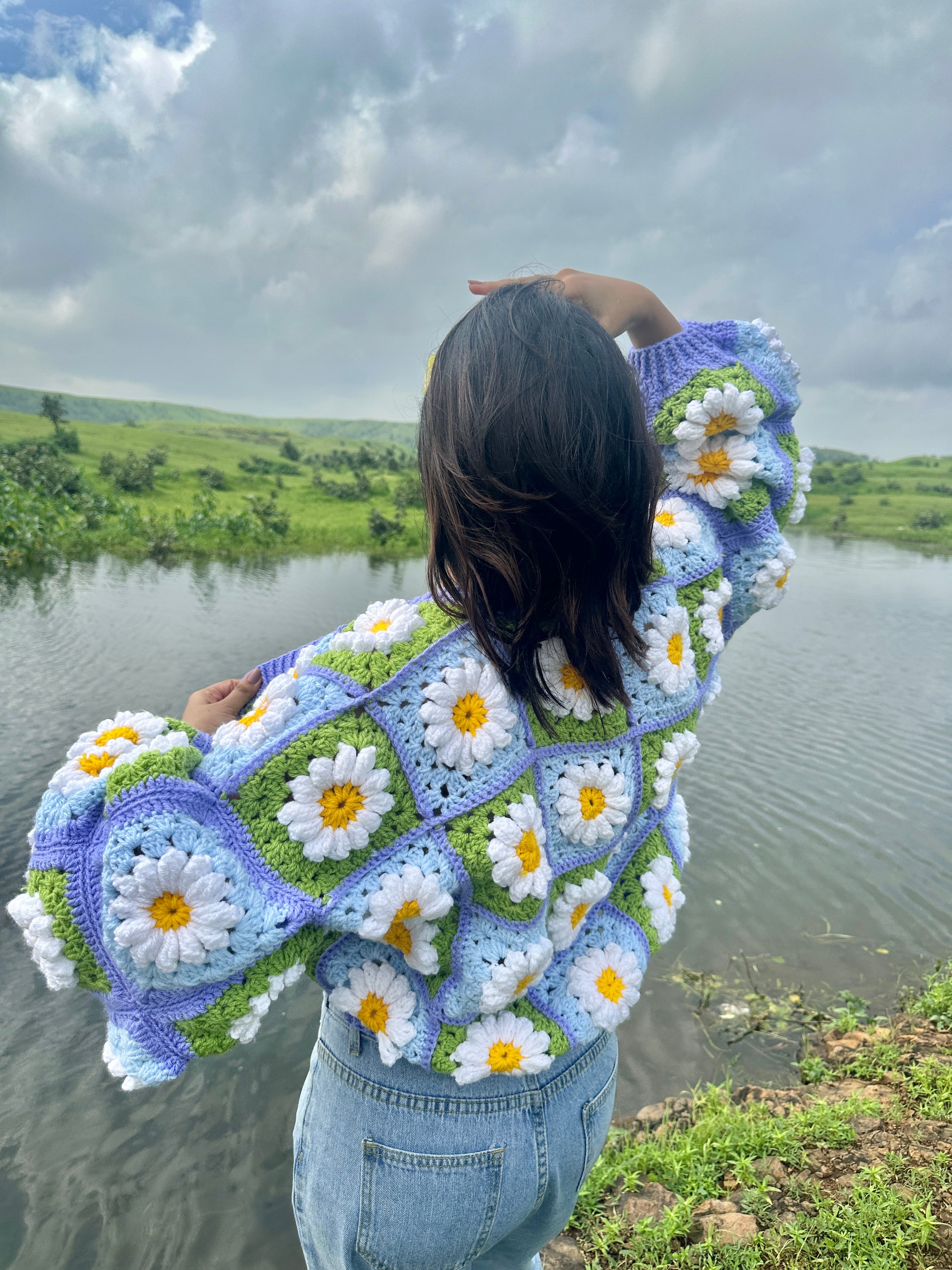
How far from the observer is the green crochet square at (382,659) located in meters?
0.79

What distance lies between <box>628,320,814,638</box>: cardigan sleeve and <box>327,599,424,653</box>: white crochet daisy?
1.52 feet

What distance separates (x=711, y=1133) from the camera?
2.38 metres

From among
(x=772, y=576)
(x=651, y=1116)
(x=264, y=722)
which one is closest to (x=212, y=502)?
(x=651, y=1116)

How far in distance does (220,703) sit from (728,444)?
90cm

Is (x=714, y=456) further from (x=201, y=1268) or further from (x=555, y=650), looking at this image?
(x=201, y=1268)

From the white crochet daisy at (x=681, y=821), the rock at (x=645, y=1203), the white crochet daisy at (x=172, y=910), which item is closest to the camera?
the white crochet daisy at (x=172, y=910)

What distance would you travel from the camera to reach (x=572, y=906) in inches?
38.3

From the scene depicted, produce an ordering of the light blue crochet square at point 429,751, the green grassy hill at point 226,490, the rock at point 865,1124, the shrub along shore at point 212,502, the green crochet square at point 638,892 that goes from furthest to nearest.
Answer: the green grassy hill at point 226,490 < the shrub along shore at point 212,502 < the rock at point 865,1124 < the green crochet square at point 638,892 < the light blue crochet square at point 429,751

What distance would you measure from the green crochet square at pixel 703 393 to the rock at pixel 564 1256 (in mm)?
2159

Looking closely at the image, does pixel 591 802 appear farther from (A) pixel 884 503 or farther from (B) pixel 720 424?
(A) pixel 884 503

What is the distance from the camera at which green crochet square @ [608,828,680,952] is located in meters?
1.11

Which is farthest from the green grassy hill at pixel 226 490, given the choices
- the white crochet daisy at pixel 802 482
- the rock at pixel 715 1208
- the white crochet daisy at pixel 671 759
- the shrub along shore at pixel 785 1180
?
the white crochet daisy at pixel 671 759

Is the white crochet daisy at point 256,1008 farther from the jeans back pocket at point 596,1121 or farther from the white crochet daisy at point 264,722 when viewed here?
the jeans back pocket at point 596,1121

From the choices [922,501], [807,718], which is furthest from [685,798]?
[922,501]
